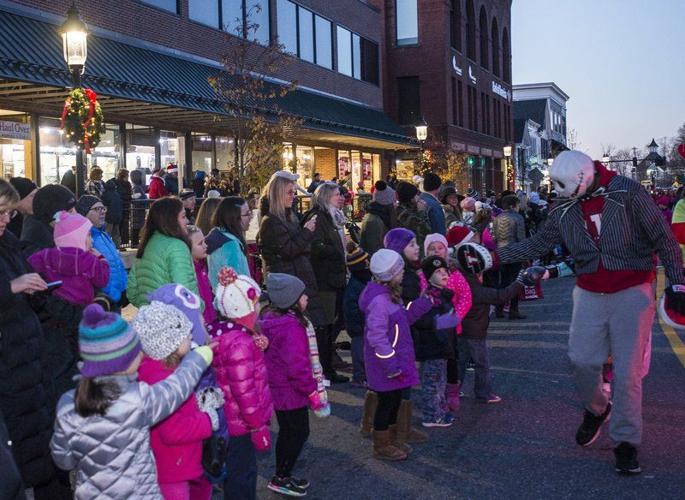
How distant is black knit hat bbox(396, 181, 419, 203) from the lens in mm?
9961

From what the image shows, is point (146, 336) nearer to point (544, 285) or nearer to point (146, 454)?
point (146, 454)

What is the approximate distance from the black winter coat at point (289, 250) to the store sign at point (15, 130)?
35.9 feet

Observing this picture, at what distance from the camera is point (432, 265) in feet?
22.4

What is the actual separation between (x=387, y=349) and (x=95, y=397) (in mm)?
2711

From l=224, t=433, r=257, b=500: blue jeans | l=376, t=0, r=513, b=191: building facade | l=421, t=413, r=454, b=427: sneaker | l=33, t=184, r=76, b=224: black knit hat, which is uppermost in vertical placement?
l=376, t=0, r=513, b=191: building facade

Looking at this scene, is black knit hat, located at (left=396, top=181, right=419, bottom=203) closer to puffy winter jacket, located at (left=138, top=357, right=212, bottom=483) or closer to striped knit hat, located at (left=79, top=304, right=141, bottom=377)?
puffy winter jacket, located at (left=138, top=357, right=212, bottom=483)

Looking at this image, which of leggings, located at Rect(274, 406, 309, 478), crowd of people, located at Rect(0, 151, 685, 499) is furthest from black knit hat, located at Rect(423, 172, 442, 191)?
leggings, located at Rect(274, 406, 309, 478)

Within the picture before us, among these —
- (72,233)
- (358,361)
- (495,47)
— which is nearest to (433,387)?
(358,361)

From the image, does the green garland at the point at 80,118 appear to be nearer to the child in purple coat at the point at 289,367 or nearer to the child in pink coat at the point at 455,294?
the child in pink coat at the point at 455,294

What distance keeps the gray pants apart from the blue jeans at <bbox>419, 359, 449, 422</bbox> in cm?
124

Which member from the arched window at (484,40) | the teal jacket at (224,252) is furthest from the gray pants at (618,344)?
the arched window at (484,40)

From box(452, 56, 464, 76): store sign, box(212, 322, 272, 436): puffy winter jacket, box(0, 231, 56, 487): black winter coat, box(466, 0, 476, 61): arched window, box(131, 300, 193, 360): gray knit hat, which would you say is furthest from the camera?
box(466, 0, 476, 61): arched window

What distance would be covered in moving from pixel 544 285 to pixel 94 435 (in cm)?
1573

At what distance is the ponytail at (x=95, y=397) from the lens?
3553mm
